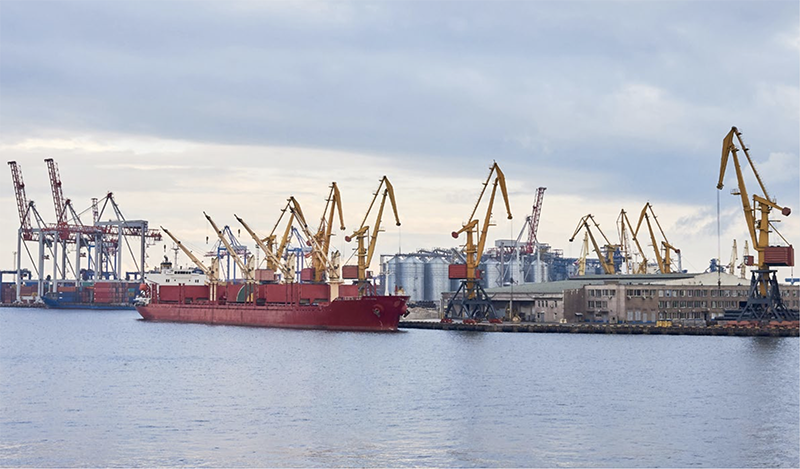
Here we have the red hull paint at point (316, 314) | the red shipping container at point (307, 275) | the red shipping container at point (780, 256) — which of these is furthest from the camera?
the red shipping container at point (307, 275)

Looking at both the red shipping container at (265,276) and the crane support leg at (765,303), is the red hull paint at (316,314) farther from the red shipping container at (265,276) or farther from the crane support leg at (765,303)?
the crane support leg at (765,303)

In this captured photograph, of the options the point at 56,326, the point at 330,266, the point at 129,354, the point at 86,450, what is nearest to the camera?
the point at 86,450

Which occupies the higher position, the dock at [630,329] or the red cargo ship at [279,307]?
the red cargo ship at [279,307]

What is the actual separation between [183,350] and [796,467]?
182ft

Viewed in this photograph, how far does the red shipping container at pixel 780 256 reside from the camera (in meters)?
98.8

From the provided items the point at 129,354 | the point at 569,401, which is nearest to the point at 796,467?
the point at 569,401

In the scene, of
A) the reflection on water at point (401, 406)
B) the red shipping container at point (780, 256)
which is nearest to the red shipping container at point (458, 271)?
the reflection on water at point (401, 406)

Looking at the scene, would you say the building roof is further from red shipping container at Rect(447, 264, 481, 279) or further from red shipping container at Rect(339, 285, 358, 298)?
red shipping container at Rect(339, 285, 358, 298)

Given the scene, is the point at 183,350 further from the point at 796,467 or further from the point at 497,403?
the point at 796,467

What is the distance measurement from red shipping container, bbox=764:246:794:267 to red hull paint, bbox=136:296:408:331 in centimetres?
3409

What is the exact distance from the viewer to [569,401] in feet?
164

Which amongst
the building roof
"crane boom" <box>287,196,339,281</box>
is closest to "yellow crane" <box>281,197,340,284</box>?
"crane boom" <box>287,196,339,281</box>

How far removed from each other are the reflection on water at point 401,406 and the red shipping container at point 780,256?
57.4ft

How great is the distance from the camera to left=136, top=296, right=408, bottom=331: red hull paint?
10325 centimetres
